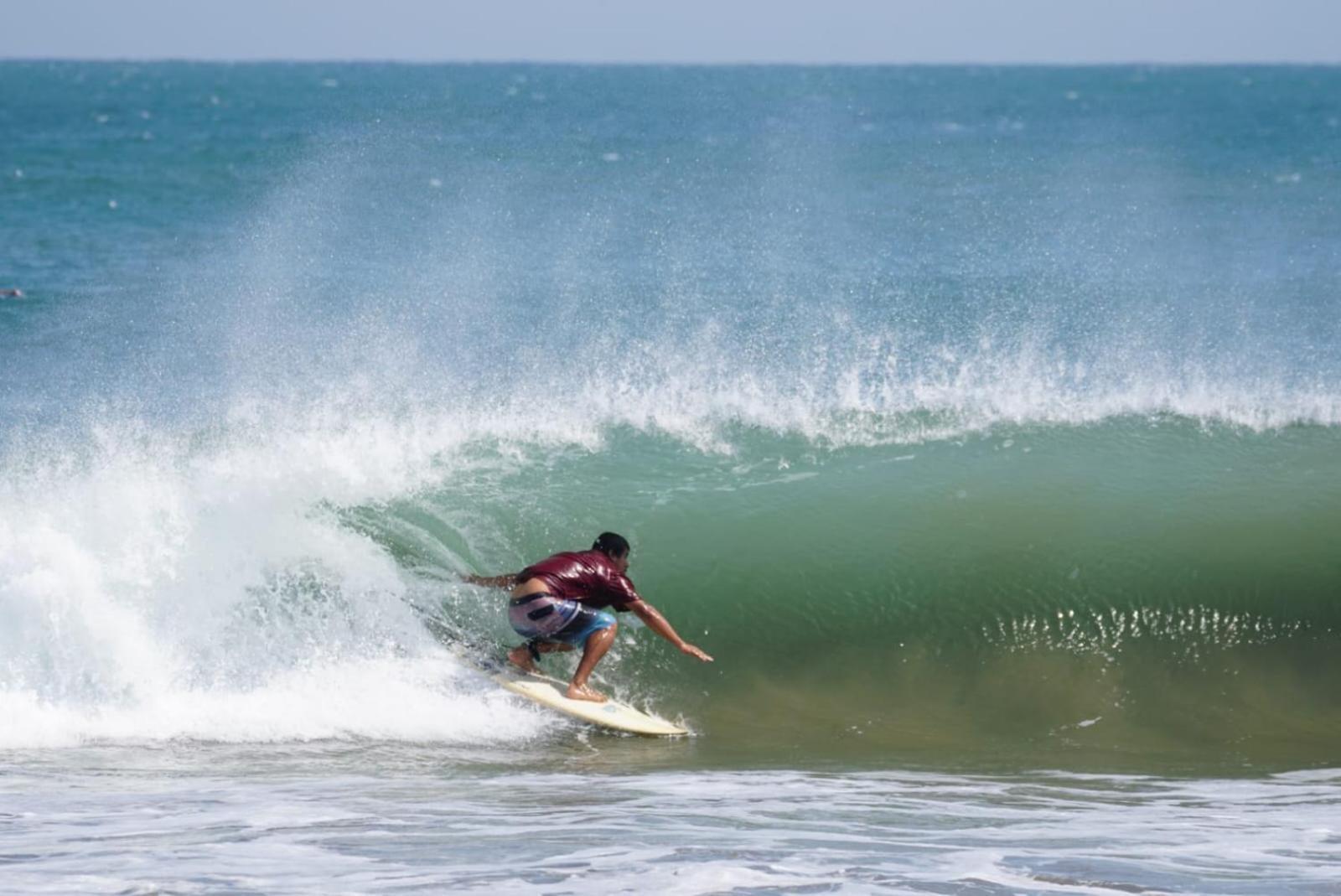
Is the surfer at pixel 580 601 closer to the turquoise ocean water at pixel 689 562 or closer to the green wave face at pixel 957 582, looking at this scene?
the turquoise ocean water at pixel 689 562

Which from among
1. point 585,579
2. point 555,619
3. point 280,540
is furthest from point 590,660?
point 280,540

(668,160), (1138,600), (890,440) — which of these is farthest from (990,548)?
(668,160)

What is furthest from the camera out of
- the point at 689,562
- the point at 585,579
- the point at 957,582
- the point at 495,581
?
the point at 689,562

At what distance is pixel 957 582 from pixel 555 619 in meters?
3.15

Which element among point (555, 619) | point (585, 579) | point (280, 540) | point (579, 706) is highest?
point (280, 540)

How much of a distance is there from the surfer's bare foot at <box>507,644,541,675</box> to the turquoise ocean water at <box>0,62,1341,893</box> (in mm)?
231

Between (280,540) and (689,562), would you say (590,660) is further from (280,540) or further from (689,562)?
(280,540)

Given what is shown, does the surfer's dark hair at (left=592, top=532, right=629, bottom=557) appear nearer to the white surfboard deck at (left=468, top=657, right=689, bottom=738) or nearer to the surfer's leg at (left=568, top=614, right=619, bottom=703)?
the surfer's leg at (left=568, top=614, right=619, bottom=703)

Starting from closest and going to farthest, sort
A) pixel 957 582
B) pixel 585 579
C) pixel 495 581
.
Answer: pixel 585 579 < pixel 495 581 < pixel 957 582

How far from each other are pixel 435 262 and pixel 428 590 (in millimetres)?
15083

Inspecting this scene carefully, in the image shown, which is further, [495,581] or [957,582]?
[957,582]

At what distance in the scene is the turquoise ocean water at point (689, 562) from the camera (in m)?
6.91

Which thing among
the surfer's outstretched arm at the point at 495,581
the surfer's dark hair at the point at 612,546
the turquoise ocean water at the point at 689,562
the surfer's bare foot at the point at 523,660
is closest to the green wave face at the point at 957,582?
the turquoise ocean water at the point at 689,562

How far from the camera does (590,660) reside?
871cm
